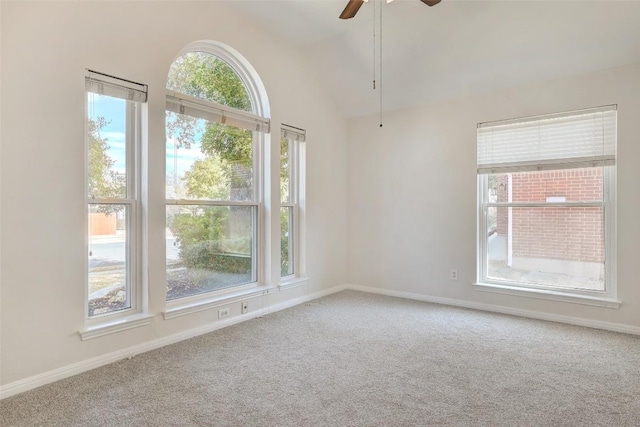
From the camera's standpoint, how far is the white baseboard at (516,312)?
329 cm

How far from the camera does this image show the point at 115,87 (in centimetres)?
262

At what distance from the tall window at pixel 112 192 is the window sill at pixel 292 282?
5.16 ft

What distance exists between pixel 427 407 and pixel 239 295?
2.07m

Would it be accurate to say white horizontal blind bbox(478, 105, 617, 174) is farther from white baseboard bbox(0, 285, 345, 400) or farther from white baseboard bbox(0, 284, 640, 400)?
white baseboard bbox(0, 285, 345, 400)

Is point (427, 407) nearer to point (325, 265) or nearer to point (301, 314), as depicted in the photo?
point (301, 314)

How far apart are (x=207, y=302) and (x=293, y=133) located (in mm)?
2068

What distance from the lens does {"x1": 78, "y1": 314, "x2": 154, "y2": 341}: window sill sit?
247 centimetres

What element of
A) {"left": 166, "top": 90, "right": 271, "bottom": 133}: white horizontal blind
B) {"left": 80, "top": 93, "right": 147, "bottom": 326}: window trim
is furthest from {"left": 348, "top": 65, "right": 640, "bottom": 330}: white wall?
{"left": 80, "top": 93, "right": 147, "bottom": 326}: window trim

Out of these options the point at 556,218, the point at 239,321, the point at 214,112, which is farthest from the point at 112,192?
the point at 556,218

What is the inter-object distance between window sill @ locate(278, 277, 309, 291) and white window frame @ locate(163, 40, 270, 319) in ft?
0.82

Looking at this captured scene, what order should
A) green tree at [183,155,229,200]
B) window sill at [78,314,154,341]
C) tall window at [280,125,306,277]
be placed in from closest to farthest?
window sill at [78,314,154,341]
green tree at [183,155,229,200]
tall window at [280,125,306,277]

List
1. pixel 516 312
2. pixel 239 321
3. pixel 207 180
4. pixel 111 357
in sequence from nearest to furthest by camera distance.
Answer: pixel 111 357 < pixel 207 180 < pixel 239 321 < pixel 516 312

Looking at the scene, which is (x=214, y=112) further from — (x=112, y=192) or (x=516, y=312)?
(x=516, y=312)

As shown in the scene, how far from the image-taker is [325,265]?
4.69 m
